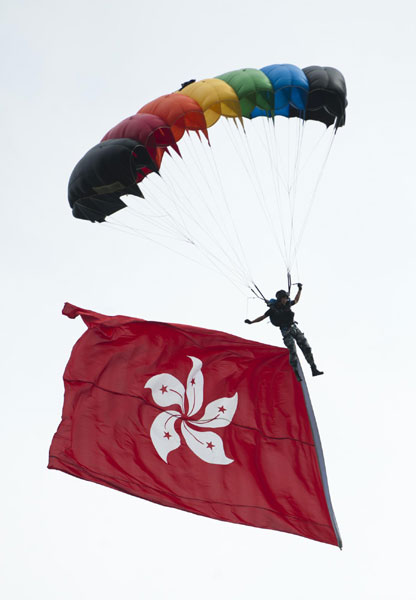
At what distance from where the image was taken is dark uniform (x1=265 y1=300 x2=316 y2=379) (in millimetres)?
Answer: 13102

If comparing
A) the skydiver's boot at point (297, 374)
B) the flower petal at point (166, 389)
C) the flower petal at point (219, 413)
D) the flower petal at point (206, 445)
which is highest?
the skydiver's boot at point (297, 374)

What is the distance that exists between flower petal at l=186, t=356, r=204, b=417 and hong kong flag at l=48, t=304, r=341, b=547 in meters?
0.01

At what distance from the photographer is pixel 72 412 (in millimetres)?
13883

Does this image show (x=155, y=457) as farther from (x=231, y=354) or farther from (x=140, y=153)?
(x=140, y=153)

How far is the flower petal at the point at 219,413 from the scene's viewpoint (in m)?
13.8

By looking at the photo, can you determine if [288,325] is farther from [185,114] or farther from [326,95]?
[326,95]

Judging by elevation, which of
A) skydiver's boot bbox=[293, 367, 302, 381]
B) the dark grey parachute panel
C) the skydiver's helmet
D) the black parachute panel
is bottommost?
skydiver's boot bbox=[293, 367, 302, 381]

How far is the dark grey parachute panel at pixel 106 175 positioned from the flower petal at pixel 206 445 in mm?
3405

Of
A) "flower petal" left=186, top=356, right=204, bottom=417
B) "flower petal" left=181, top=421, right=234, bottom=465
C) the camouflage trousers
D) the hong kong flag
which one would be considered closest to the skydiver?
the camouflage trousers

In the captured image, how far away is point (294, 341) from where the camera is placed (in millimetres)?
13250

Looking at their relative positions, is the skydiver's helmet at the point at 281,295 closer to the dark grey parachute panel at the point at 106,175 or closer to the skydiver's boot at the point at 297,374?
the skydiver's boot at the point at 297,374

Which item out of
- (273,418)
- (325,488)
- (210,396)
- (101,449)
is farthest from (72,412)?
(325,488)

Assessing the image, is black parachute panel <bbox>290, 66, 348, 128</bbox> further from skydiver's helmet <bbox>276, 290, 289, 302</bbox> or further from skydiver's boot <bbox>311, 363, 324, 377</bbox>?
skydiver's boot <bbox>311, 363, 324, 377</bbox>

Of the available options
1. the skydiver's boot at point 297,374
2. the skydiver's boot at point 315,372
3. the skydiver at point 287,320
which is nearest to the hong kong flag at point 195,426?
the skydiver's boot at point 297,374
